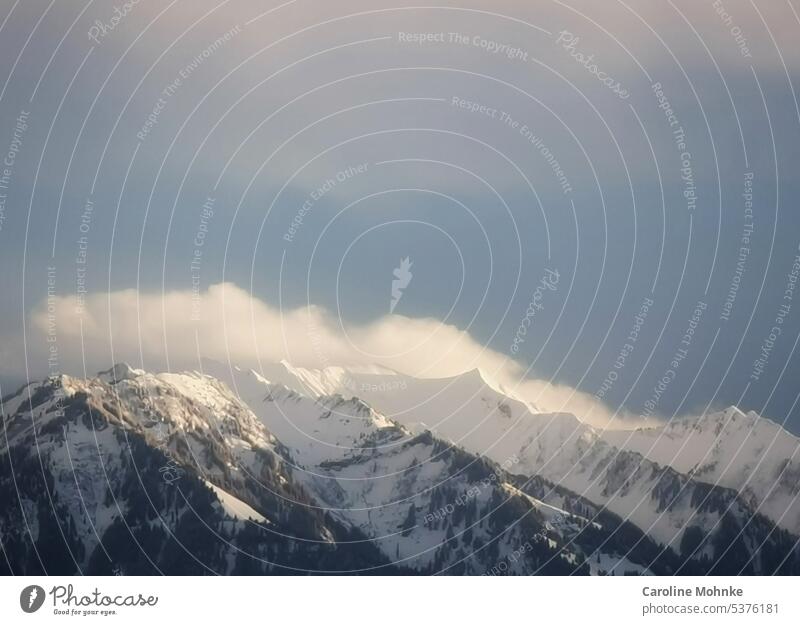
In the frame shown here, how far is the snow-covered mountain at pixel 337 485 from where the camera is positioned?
16578mm

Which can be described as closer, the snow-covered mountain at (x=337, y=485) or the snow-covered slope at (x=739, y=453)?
the snow-covered mountain at (x=337, y=485)

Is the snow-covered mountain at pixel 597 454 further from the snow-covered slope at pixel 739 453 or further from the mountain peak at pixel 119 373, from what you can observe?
the mountain peak at pixel 119 373

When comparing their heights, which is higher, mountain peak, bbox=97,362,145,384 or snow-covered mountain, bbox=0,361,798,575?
mountain peak, bbox=97,362,145,384

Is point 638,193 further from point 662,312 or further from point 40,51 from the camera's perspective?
point 40,51

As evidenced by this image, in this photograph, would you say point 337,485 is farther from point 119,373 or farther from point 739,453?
point 739,453

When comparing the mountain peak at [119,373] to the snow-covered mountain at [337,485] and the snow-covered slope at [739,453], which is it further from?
the snow-covered slope at [739,453]

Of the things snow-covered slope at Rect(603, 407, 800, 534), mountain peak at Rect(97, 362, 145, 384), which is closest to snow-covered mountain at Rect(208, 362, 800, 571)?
snow-covered slope at Rect(603, 407, 800, 534)

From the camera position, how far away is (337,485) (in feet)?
57.6

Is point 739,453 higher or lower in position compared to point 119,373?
lower

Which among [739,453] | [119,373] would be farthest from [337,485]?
[739,453]

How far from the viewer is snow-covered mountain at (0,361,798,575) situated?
16578 millimetres

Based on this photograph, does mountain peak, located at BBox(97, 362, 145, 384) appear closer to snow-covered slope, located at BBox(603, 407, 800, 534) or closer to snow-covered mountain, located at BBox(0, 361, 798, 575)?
snow-covered mountain, located at BBox(0, 361, 798, 575)

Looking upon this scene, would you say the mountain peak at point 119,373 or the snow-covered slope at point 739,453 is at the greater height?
the mountain peak at point 119,373

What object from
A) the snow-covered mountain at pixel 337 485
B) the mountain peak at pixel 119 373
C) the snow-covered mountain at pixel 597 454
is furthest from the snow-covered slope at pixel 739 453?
the mountain peak at pixel 119 373
